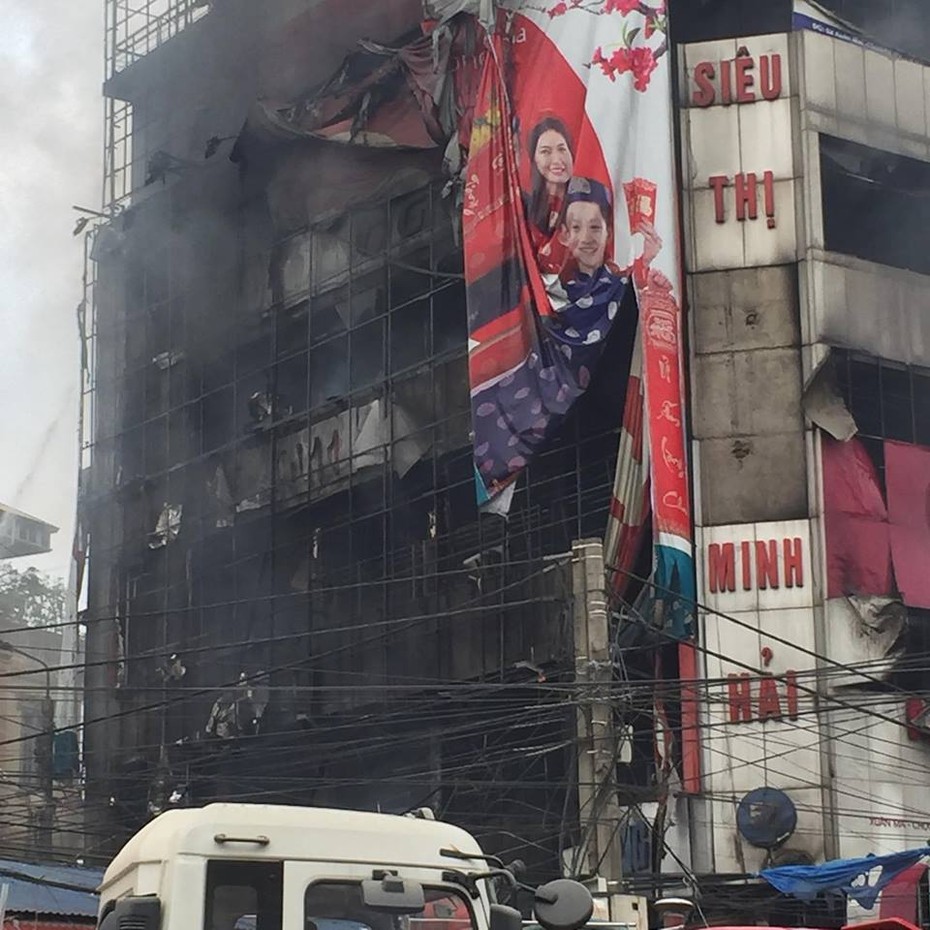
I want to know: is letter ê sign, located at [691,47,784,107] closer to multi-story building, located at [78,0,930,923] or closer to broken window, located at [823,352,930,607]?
multi-story building, located at [78,0,930,923]

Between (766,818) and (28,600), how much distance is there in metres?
43.0

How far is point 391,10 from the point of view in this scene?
109 feet

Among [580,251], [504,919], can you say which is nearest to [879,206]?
[580,251]

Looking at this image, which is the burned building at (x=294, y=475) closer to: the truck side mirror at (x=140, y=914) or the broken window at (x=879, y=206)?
the broken window at (x=879, y=206)

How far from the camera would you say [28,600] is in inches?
2532

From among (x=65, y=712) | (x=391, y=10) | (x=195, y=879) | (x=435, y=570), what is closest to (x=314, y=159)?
(x=391, y=10)

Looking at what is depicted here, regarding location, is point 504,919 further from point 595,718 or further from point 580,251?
point 580,251

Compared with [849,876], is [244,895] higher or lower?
lower

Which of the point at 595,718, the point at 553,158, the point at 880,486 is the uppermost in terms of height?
the point at 553,158

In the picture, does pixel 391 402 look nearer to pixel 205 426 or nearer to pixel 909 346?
pixel 205 426

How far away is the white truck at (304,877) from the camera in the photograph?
7305mm

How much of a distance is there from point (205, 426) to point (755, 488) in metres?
12.8

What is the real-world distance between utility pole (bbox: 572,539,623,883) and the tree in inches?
1827

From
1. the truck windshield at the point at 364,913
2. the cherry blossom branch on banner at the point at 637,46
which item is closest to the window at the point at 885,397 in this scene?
the cherry blossom branch on banner at the point at 637,46
